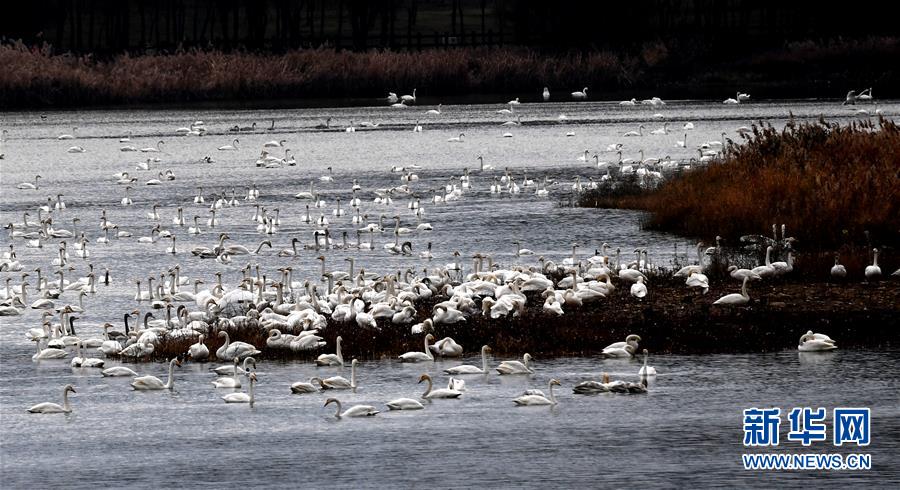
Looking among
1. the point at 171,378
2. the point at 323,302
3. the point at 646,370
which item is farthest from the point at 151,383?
the point at 646,370

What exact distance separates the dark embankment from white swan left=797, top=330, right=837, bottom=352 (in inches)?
11.2

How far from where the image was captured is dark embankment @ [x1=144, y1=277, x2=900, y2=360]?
21.5m

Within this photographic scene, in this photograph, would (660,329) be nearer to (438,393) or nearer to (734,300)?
(734,300)

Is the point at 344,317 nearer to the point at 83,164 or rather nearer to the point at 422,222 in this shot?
the point at 422,222

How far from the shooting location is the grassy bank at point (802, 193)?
28.2m

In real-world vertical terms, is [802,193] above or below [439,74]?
above

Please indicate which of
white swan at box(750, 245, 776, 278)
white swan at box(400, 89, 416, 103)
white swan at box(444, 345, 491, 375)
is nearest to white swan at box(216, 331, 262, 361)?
white swan at box(444, 345, 491, 375)

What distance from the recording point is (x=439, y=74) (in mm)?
86875

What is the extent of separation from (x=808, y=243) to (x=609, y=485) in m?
13.5

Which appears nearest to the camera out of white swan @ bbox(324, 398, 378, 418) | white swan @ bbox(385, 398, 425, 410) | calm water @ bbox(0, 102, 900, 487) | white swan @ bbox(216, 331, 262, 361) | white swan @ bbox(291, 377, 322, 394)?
calm water @ bbox(0, 102, 900, 487)

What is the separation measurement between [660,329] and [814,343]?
197 centimetres

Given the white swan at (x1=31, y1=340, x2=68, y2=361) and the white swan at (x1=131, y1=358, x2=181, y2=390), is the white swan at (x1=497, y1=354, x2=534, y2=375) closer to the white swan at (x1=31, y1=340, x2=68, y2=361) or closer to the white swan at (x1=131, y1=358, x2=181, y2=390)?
the white swan at (x1=131, y1=358, x2=181, y2=390)

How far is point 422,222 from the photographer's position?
124 feet

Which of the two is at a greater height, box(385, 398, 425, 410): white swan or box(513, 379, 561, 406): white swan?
box(513, 379, 561, 406): white swan
